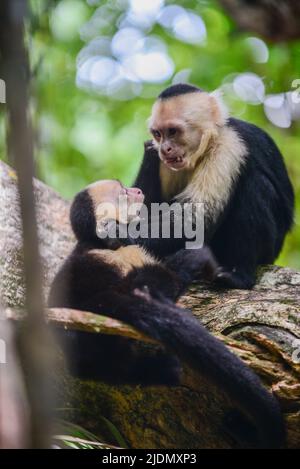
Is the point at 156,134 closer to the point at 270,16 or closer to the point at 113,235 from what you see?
the point at 113,235

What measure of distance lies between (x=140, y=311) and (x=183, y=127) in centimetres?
239

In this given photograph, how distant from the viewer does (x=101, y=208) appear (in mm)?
4523

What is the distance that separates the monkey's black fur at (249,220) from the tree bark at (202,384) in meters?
0.34

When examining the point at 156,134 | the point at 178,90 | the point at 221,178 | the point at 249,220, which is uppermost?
the point at 178,90

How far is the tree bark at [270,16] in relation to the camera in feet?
7.07

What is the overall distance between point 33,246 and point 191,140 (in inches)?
167

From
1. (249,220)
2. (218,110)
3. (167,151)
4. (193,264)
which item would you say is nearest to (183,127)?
(167,151)

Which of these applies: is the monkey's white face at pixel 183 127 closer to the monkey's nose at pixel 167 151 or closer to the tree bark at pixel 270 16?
the monkey's nose at pixel 167 151

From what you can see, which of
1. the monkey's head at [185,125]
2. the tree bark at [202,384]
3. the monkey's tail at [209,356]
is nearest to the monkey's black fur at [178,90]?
the monkey's head at [185,125]

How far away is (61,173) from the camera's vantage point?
9.68 metres
